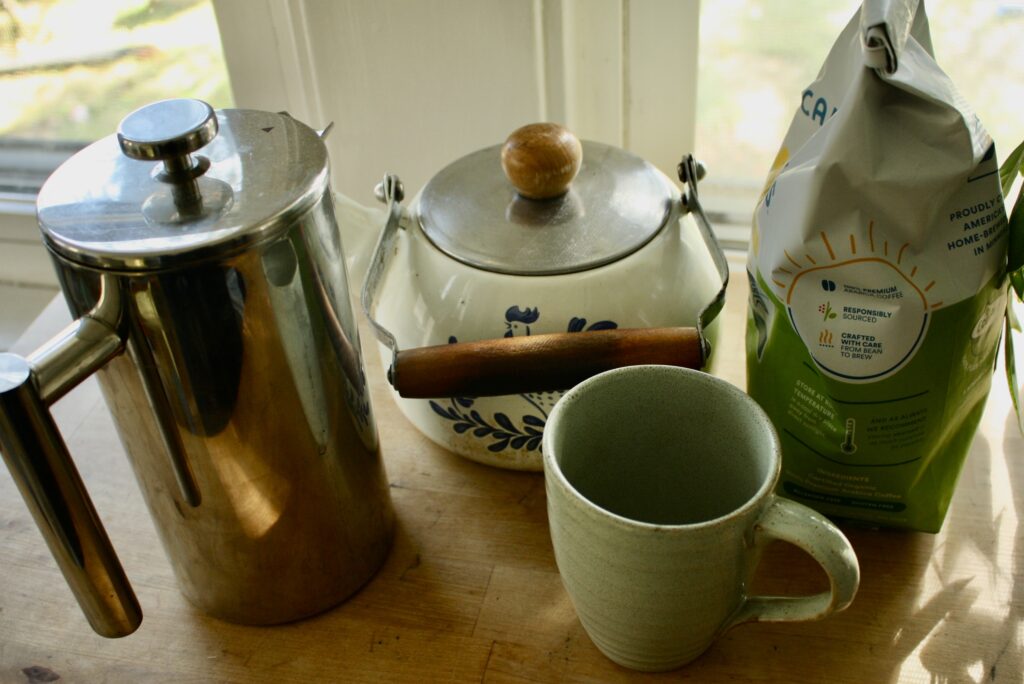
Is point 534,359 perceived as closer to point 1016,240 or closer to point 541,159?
point 541,159

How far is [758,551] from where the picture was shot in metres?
0.42

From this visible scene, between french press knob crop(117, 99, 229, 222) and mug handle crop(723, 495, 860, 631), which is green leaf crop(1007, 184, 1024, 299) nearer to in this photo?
mug handle crop(723, 495, 860, 631)

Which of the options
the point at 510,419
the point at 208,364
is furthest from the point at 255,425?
the point at 510,419

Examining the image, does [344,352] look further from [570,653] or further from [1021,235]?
[1021,235]

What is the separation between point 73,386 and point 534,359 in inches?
8.0

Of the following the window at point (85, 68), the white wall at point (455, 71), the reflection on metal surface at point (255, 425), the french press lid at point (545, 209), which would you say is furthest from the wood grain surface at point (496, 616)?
the window at point (85, 68)

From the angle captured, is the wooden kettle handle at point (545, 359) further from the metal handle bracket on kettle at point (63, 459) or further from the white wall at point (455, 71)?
Answer: the white wall at point (455, 71)

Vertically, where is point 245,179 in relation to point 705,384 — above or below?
above

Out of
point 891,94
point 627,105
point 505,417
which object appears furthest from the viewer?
point 627,105

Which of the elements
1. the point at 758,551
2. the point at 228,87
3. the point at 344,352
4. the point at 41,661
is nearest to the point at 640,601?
the point at 758,551

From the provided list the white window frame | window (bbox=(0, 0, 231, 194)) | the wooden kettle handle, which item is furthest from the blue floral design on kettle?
window (bbox=(0, 0, 231, 194))

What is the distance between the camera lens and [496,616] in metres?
0.50

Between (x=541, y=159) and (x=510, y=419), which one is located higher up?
(x=541, y=159)

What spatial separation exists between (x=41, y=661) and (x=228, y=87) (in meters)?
0.50
